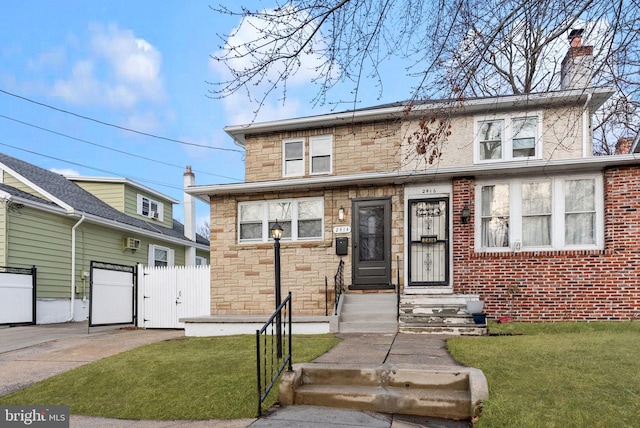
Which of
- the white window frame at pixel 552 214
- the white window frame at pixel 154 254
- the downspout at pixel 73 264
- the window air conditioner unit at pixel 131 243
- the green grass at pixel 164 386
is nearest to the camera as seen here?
the green grass at pixel 164 386

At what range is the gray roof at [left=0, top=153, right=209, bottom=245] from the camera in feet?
46.1

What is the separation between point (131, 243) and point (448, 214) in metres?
12.2

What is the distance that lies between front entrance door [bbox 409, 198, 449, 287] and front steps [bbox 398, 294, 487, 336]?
0.67 meters

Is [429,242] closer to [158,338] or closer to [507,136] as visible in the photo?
[507,136]

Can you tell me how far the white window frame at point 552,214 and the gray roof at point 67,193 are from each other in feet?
40.7

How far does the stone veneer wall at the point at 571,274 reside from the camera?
859cm

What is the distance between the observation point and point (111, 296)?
10891 mm

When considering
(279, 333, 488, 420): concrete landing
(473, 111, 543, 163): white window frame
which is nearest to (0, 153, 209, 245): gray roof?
(279, 333, 488, 420): concrete landing

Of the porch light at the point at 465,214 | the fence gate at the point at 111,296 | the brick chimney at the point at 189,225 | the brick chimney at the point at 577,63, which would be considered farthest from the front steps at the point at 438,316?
the brick chimney at the point at 189,225

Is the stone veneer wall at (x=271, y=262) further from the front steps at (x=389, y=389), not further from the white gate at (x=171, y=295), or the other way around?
the front steps at (x=389, y=389)

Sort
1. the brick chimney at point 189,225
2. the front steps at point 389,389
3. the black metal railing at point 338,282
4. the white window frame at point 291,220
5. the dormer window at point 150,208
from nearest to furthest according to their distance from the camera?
the front steps at point 389,389, the black metal railing at point 338,282, the white window frame at point 291,220, the dormer window at point 150,208, the brick chimney at point 189,225

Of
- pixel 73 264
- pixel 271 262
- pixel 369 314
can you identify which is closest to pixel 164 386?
pixel 369 314

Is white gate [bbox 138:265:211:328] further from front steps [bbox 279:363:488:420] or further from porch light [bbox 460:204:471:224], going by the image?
front steps [bbox 279:363:488:420]

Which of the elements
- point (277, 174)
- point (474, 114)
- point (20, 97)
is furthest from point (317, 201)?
point (20, 97)
